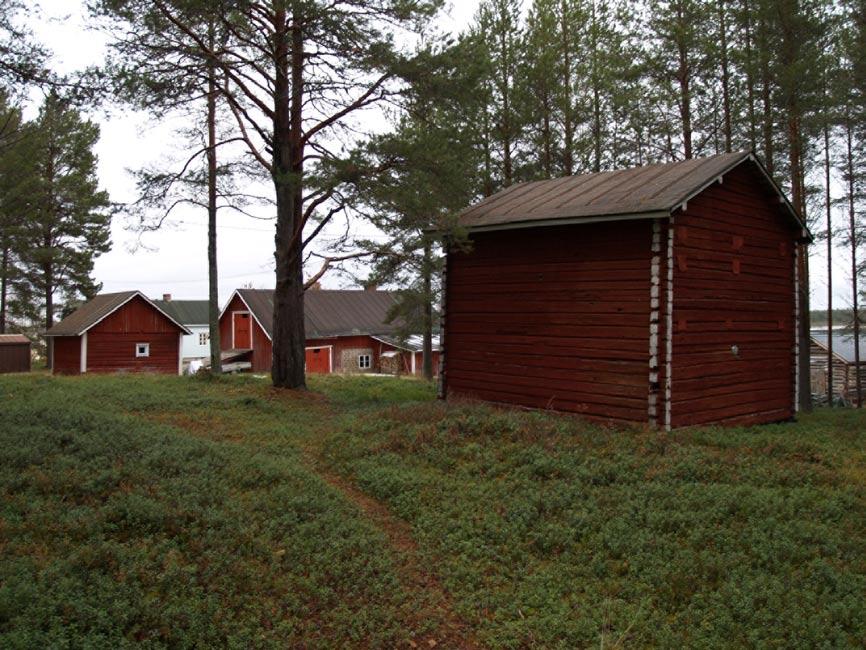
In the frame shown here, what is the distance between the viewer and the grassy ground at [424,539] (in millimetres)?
5004

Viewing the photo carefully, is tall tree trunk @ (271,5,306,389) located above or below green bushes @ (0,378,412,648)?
above

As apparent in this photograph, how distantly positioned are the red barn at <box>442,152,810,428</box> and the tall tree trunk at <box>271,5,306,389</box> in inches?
153

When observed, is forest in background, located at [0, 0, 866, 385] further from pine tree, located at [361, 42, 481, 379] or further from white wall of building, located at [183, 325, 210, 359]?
white wall of building, located at [183, 325, 210, 359]

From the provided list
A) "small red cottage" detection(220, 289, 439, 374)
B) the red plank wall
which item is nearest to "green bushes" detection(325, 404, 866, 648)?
"small red cottage" detection(220, 289, 439, 374)

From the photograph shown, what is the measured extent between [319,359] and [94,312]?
1197 cm

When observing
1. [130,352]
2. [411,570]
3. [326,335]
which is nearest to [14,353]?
[130,352]

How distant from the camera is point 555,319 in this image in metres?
13.4

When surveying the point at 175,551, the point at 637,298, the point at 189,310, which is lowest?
the point at 175,551

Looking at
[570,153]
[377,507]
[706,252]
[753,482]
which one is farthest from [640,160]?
[377,507]

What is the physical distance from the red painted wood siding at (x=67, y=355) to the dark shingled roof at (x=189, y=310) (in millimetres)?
27849

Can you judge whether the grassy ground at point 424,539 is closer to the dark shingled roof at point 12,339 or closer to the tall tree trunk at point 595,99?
the tall tree trunk at point 595,99

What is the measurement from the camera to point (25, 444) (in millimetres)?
7820

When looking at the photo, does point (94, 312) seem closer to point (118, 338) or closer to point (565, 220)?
point (118, 338)

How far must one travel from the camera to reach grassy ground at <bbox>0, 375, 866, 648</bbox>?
500cm
